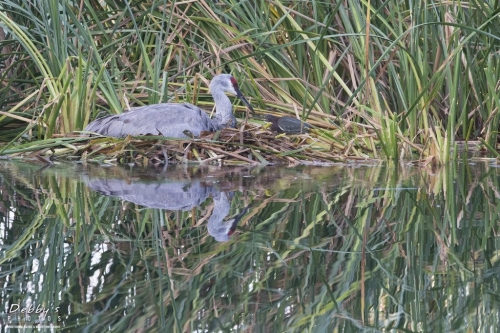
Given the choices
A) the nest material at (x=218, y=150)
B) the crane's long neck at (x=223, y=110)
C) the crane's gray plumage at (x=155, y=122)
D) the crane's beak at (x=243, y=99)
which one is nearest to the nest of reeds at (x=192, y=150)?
the nest material at (x=218, y=150)

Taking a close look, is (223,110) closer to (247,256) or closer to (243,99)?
(243,99)

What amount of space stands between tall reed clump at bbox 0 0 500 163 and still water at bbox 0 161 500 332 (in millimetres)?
1460

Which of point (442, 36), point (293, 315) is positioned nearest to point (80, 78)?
point (442, 36)

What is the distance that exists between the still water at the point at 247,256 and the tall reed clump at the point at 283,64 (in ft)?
4.79

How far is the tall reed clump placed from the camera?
6547mm

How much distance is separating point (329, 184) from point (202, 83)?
9.56 ft

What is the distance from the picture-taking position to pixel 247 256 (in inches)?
127

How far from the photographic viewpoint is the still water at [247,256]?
251cm

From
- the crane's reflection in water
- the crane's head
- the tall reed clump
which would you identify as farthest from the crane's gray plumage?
the crane's reflection in water

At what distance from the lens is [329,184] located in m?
5.19

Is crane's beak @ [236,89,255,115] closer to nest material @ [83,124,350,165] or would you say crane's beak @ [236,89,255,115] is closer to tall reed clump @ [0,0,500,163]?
tall reed clump @ [0,0,500,163]

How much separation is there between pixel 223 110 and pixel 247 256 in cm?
404

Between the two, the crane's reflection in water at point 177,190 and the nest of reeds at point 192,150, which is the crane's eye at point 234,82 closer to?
the nest of reeds at point 192,150

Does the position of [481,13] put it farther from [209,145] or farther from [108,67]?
[108,67]
